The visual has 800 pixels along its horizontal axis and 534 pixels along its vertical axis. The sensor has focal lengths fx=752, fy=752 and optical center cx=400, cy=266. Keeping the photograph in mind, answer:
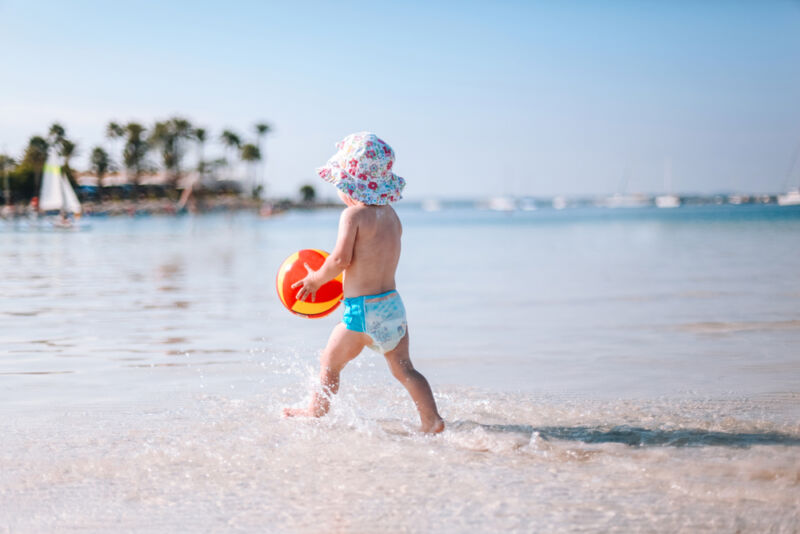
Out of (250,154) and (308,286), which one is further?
(250,154)

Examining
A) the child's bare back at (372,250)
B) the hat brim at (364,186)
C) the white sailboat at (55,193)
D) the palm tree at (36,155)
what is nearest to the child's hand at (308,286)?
the child's bare back at (372,250)

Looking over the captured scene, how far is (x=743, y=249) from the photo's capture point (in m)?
20.1

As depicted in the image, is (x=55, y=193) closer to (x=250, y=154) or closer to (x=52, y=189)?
(x=52, y=189)

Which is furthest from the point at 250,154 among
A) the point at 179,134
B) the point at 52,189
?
the point at 52,189

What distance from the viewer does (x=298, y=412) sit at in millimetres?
4402

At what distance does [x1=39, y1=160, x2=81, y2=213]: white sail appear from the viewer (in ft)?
158

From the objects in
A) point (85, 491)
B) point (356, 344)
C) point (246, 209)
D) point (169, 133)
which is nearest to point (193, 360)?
point (356, 344)

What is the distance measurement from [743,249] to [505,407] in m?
17.7

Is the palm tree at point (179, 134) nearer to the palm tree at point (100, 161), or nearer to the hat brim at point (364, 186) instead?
the palm tree at point (100, 161)

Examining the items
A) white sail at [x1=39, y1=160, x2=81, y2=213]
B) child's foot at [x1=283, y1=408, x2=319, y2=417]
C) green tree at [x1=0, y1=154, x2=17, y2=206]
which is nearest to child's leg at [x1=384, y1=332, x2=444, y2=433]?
child's foot at [x1=283, y1=408, x2=319, y2=417]

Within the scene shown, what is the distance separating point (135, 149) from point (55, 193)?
240 feet

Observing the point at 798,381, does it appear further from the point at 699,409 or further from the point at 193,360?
the point at 193,360

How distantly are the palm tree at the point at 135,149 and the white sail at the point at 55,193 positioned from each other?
68.9m

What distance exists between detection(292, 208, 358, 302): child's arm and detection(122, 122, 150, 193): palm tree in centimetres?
11862
